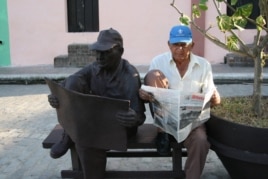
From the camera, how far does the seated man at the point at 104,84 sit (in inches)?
123

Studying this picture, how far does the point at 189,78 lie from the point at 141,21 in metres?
6.84

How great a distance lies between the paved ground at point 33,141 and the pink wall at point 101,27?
2.07 m

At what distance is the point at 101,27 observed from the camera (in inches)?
399

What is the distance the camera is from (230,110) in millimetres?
3533

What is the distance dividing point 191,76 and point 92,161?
1.01 metres

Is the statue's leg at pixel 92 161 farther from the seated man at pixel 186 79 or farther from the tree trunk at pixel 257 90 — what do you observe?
the tree trunk at pixel 257 90

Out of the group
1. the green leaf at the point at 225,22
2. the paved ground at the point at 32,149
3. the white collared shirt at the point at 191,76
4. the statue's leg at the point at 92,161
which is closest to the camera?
the green leaf at the point at 225,22

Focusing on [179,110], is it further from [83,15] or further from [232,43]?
[83,15]

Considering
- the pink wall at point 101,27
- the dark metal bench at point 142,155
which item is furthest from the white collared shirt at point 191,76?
the pink wall at point 101,27

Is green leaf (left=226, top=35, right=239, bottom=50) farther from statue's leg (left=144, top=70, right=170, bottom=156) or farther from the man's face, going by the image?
statue's leg (left=144, top=70, right=170, bottom=156)

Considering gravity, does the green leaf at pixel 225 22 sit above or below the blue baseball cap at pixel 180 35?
above

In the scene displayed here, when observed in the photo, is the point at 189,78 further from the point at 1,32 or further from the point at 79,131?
the point at 1,32

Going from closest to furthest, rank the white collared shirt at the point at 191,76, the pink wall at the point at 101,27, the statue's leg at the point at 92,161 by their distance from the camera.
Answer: the statue's leg at the point at 92,161
the white collared shirt at the point at 191,76
the pink wall at the point at 101,27

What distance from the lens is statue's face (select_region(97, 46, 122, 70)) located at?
3112 mm
